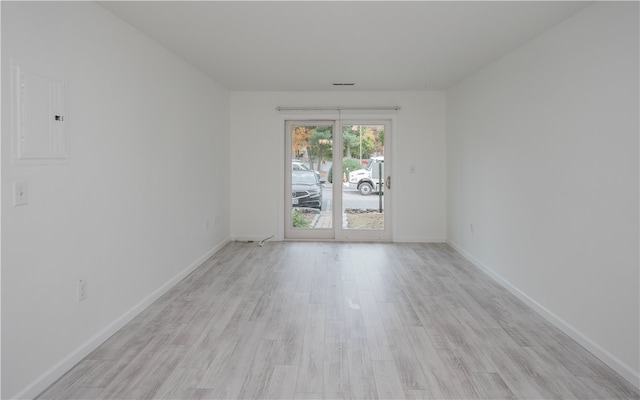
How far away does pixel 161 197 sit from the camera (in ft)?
12.1

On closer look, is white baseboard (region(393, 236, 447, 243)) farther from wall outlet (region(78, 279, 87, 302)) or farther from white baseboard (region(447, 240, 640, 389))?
wall outlet (region(78, 279, 87, 302))

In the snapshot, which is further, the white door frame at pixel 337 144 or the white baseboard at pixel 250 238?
the white baseboard at pixel 250 238

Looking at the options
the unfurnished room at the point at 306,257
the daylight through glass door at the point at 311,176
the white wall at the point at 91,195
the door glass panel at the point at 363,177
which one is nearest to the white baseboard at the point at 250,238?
the daylight through glass door at the point at 311,176

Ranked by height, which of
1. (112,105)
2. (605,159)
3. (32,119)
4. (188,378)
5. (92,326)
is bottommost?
(188,378)

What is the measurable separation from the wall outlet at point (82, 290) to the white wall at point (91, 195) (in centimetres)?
5

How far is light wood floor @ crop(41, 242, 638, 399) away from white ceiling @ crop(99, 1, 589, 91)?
2368mm

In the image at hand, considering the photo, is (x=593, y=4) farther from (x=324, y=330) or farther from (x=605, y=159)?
(x=324, y=330)

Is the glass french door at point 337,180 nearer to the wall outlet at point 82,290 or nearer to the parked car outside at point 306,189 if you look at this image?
the parked car outside at point 306,189

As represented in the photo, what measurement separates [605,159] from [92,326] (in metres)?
3.61

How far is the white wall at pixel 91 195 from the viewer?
2.02 m

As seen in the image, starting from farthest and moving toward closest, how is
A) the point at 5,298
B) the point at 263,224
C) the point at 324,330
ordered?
1. the point at 263,224
2. the point at 324,330
3. the point at 5,298

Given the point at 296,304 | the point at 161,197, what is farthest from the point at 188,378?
the point at 161,197

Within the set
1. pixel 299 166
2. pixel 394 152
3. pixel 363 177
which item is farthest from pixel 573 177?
pixel 299 166

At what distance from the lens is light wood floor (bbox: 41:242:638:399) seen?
2.18m
